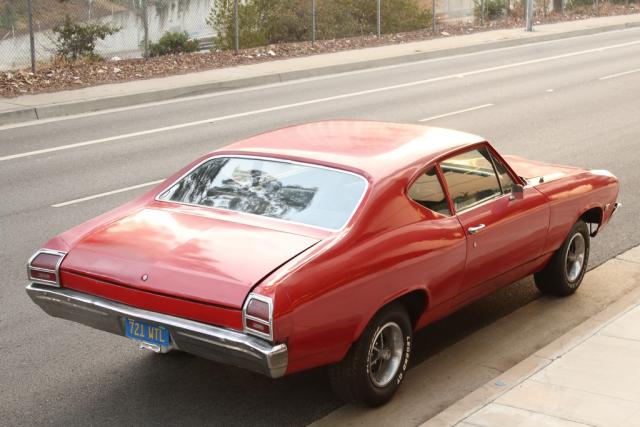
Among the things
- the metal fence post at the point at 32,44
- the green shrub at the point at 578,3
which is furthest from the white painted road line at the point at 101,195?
the green shrub at the point at 578,3

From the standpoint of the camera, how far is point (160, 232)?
19.4ft

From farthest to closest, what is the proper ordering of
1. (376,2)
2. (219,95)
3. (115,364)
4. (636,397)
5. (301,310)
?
1. (376,2)
2. (219,95)
3. (115,364)
4. (636,397)
5. (301,310)

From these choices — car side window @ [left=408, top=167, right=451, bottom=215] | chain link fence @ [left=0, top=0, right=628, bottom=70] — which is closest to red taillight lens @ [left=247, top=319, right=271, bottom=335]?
car side window @ [left=408, top=167, right=451, bottom=215]

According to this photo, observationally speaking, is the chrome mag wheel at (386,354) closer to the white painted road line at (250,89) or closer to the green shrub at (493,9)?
the white painted road line at (250,89)

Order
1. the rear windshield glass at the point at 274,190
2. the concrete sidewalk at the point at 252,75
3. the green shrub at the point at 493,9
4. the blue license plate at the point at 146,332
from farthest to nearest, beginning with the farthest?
A: the green shrub at the point at 493,9
the concrete sidewalk at the point at 252,75
the rear windshield glass at the point at 274,190
the blue license plate at the point at 146,332

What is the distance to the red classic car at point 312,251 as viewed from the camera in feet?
17.3

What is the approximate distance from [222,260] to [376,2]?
2752cm

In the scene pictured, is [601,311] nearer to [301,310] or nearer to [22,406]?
[301,310]

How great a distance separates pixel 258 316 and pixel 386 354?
1113 mm

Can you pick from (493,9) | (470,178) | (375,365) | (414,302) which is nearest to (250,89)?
(470,178)

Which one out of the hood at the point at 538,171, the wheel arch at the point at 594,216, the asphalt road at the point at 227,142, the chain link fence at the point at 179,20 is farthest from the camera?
the chain link fence at the point at 179,20

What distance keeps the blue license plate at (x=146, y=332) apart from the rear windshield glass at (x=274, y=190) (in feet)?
3.40

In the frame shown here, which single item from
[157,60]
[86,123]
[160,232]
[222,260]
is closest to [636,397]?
[222,260]

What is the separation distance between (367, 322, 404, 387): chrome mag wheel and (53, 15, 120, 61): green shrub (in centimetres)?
1864
